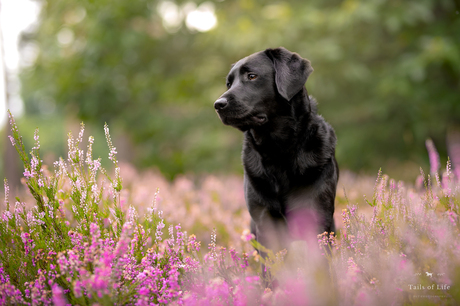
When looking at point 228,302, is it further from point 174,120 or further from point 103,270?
point 174,120

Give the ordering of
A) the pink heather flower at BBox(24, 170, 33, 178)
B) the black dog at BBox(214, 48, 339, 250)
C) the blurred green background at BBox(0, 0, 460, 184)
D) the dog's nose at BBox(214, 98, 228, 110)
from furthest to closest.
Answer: the blurred green background at BBox(0, 0, 460, 184), the dog's nose at BBox(214, 98, 228, 110), the black dog at BBox(214, 48, 339, 250), the pink heather flower at BBox(24, 170, 33, 178)

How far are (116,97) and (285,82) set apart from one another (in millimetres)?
7473

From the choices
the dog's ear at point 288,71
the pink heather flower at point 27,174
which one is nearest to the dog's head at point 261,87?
the dog's ear at point 288,71

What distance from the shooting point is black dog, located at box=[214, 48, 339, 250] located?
2695mm

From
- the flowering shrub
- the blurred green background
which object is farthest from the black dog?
the blurred green background

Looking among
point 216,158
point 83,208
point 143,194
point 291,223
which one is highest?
point 216,158

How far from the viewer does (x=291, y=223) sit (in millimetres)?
2717

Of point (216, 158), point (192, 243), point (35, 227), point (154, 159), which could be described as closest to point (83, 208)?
point (35, 227)

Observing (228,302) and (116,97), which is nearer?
(228,302)

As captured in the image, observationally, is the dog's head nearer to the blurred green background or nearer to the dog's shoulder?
the dog's shoulder

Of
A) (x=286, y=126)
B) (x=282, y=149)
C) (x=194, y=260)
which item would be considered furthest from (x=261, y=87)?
(x=194, y=260)

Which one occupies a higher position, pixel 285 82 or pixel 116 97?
pixel 116 97

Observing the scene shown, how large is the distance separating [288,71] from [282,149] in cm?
67

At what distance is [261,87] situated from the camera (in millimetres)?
3002
